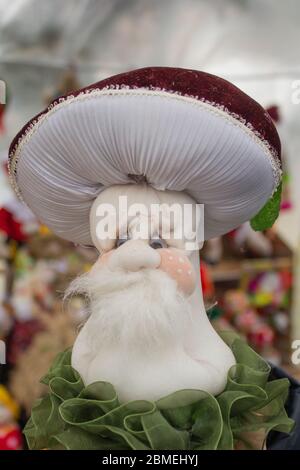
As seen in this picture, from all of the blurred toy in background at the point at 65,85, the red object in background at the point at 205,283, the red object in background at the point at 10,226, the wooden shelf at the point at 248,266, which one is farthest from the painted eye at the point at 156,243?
the wooden shelf at the point at 248,266

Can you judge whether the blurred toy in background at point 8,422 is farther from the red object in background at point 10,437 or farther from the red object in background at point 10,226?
the red object in background at point 10,226

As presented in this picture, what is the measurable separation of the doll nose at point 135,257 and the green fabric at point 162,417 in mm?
169

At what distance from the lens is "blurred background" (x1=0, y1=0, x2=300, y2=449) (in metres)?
1.64

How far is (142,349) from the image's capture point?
787mm

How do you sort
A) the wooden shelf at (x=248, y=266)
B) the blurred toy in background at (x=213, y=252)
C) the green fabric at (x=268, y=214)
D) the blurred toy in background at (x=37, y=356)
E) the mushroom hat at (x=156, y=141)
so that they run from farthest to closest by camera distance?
the wooden shelf at (x=248, y=266) < the blurred toy in background at (x=213, y=252) < the blurred toy in background at (x=37, y=356) < the green fabric at (x=268, y=214) < the mushroom hat at (x=156, y=141)

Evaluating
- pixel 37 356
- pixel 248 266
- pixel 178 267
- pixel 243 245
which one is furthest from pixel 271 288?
pixel 178 267

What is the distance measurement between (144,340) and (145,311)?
46 millimetres

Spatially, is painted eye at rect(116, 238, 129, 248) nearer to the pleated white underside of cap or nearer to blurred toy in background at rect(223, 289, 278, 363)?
the pleated white underside of cap

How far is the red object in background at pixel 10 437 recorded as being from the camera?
4.65 feet

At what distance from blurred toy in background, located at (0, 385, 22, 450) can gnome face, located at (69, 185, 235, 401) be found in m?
0.70

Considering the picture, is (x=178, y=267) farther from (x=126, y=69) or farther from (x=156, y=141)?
(x=126, y=69)

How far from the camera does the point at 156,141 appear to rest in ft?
2.46
